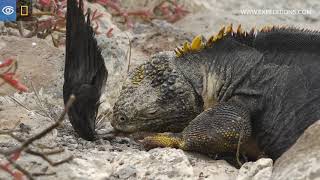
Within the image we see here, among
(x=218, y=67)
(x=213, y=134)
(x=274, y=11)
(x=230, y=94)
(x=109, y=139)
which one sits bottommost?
(x=274, y=11)

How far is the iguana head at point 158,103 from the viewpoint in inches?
200

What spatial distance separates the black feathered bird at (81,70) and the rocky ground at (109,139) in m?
0.14

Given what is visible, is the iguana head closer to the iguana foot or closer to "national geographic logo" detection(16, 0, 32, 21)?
the iguana foot

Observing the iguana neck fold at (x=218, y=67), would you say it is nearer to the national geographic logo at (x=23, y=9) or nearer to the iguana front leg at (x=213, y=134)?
the iguana front leg at (x=213, y=134)

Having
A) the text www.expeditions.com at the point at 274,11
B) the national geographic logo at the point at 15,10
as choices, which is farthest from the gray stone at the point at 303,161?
the text www.expeditions.com at the point at 274,11

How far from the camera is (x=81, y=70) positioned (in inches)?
185

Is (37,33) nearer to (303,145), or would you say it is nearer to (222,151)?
(222,151)

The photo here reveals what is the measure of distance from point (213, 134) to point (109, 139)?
0.70m

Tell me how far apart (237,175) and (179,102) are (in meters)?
1.00

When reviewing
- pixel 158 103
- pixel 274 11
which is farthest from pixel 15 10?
pixel 274 11

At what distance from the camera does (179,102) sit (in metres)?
5.09

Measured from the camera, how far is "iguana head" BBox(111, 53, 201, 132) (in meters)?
5.09

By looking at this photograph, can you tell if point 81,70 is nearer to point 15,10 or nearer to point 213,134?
point 213,134

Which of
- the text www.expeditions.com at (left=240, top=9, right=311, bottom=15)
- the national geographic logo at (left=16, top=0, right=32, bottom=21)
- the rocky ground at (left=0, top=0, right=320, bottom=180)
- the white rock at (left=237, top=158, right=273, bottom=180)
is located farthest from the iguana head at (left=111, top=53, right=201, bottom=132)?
the text www.expeditions.com at (left=240, top=9, right=311, bottom=15)
